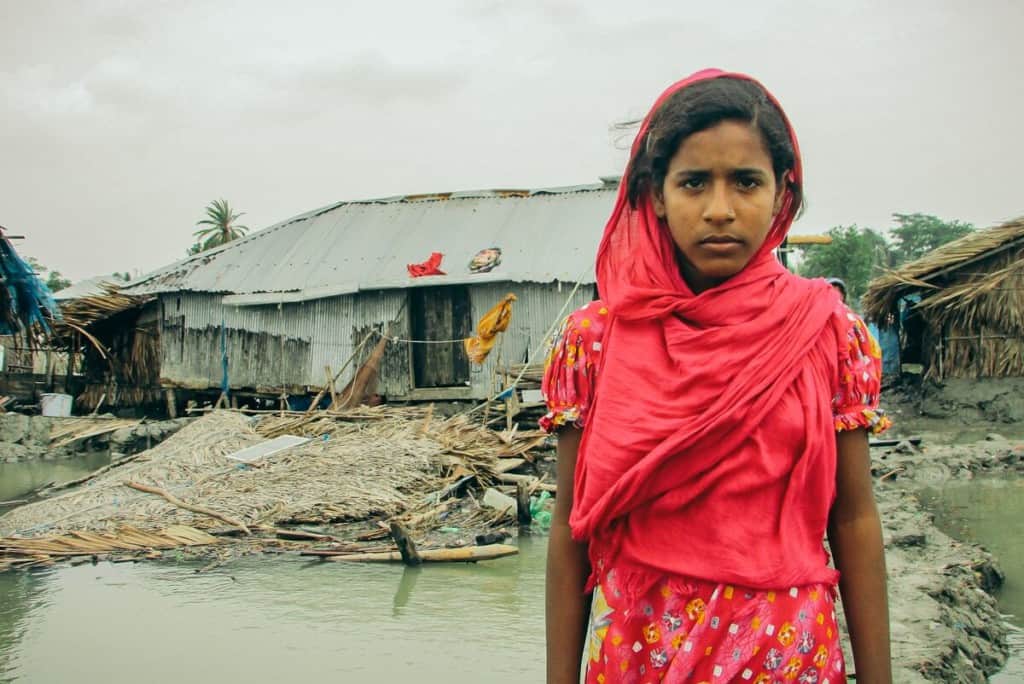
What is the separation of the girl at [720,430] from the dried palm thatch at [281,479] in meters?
7.39

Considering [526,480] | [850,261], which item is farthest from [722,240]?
[850,261]

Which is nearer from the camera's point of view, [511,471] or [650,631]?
[650,631]

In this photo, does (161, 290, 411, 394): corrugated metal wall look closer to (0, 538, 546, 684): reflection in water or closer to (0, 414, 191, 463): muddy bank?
(0, 414, 191, 463): muddy bank

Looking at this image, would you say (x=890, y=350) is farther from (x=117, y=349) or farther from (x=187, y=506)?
(x=117, y=349)

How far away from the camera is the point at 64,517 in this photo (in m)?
8.73

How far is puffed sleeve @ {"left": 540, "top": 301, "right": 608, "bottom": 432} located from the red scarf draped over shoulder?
0.20 ft

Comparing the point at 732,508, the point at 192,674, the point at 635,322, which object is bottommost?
the point at 192,674

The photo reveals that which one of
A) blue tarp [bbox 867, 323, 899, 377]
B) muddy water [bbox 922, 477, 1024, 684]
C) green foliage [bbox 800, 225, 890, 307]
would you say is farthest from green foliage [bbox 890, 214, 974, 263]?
muddy water [bbox 922, 477, 1024, 684]

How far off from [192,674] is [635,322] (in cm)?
426

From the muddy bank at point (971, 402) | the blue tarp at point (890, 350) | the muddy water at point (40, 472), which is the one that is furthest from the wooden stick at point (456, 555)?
the blue tarp at point (890, 350)

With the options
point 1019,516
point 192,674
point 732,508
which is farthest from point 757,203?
point 1019,516

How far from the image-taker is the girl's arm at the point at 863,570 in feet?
5.16

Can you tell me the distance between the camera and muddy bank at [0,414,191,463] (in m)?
15.5

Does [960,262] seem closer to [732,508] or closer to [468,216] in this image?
[468,216]
